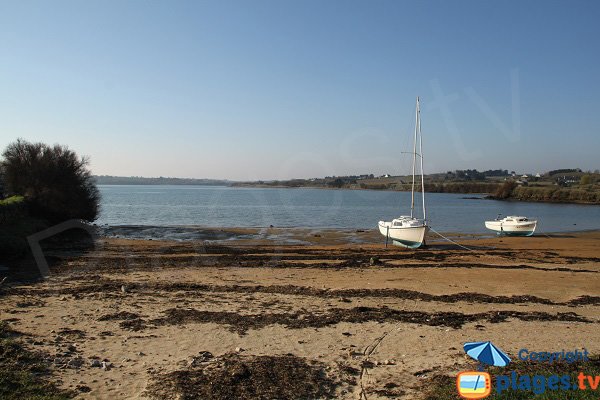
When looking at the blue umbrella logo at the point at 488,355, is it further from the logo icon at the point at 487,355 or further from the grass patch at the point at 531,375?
the grass patch at the point at 531,375

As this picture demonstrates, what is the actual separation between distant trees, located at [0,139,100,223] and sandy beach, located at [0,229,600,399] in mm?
14932

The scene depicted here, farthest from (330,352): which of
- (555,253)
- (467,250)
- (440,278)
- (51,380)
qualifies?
(555,253)

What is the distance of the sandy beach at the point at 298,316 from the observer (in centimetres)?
890

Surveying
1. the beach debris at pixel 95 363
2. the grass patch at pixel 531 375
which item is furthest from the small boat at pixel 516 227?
the beach debris at pixel 95 363

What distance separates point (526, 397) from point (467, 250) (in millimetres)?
27535

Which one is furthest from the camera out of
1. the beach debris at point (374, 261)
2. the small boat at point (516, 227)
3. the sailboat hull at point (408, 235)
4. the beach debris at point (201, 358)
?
the small boat at point (516, 227)

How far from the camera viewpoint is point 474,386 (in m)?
6.45

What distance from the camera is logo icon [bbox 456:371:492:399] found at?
6.28 meters

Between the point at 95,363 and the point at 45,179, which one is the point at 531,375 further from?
the point at 45,179

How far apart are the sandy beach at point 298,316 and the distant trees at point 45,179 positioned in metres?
14.9

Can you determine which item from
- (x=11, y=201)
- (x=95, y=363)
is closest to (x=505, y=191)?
(x=11, y=201)

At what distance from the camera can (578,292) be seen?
17.1 meters

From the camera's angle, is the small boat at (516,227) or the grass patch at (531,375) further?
the small boat at (516,227)

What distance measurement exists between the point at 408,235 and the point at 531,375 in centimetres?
2516
